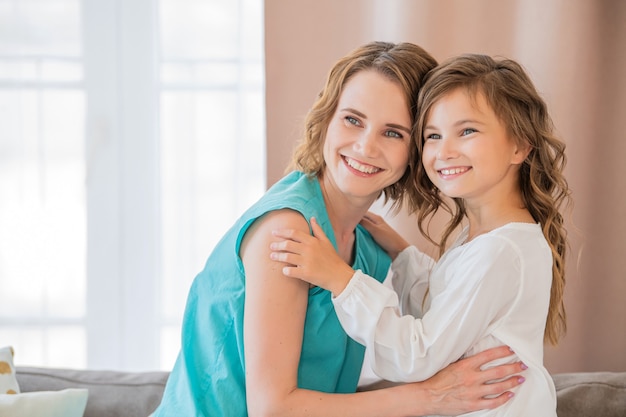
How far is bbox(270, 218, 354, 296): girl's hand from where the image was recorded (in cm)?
142

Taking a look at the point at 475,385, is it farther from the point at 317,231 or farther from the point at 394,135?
the point at 394,135

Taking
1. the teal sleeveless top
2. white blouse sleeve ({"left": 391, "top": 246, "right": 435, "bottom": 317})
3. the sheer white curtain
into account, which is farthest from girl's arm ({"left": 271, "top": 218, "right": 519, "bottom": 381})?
the sheer white curtain

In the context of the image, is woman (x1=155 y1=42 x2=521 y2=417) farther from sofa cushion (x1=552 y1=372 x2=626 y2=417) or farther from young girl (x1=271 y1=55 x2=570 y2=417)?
sofa cushion (x1=552 y1=372 x2=626 y2=417)

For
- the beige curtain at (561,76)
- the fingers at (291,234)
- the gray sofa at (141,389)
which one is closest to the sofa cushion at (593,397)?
the gray sofa at (141,389)

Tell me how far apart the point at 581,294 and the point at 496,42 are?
86 centimetres

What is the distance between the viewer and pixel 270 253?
145 cm

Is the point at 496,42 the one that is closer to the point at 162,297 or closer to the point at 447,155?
the point at 447,155

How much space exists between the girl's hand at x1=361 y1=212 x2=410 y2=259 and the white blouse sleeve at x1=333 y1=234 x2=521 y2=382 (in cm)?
47

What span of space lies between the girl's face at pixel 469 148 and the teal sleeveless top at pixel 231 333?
28 centimetres

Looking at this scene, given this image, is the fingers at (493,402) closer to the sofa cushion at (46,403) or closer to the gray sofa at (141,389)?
the gray sofa at (141,389)

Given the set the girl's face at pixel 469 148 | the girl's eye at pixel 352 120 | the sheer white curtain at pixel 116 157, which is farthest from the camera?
the sheer white curtain at pixel 116 157

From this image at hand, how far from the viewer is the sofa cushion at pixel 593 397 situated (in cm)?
183

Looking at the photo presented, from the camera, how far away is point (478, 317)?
4.58 ft

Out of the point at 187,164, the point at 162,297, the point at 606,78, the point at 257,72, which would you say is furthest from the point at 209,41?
the point at 606,78
